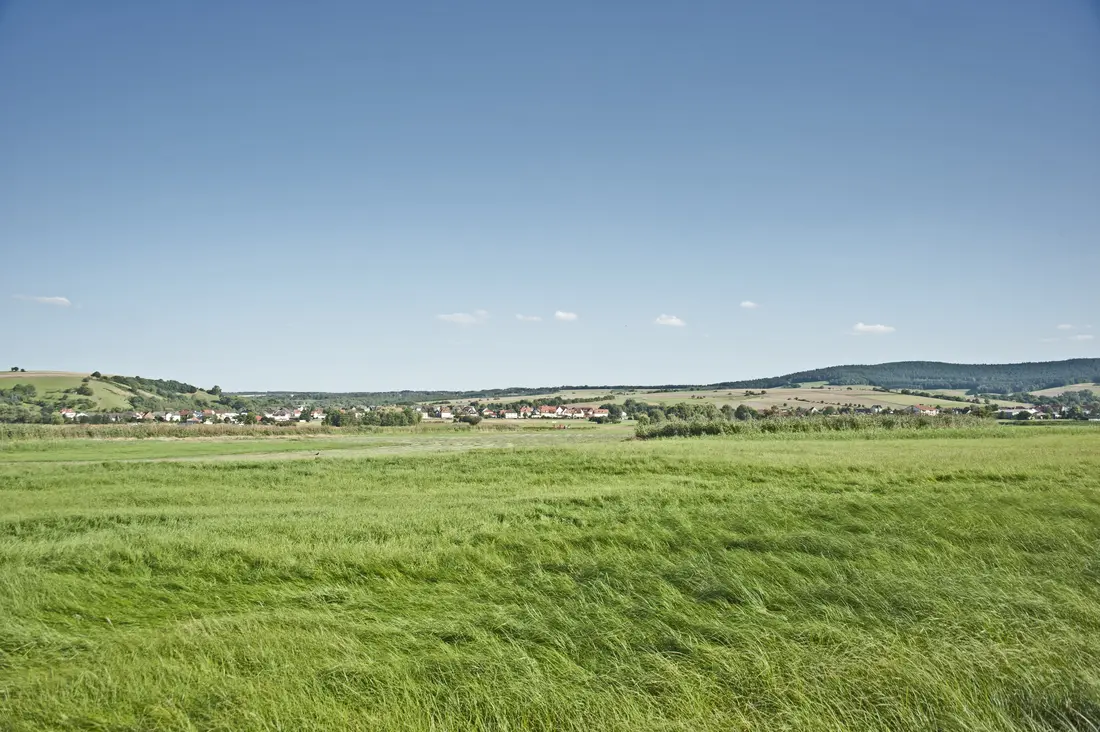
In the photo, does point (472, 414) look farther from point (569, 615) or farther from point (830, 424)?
point (569, 615)

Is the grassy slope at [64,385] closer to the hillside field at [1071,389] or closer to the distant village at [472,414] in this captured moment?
the distant village at [472,414]

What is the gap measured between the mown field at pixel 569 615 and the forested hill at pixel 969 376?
572ft

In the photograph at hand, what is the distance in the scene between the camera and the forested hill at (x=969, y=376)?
155 m

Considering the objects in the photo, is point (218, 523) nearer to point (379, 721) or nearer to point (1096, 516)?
point (379, 721)

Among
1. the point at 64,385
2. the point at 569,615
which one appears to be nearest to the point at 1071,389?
the point at 569,615

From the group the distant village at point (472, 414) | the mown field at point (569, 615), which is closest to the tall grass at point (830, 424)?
the distant village at point (472, 414)

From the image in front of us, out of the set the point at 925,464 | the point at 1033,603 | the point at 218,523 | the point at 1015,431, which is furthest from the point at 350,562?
the point at 1015,431

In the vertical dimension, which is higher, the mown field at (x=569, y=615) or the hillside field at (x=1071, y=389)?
the hillside field at (x=1071, y=389)

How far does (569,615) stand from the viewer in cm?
747

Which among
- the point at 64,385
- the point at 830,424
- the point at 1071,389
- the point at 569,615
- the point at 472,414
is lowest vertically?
the point at 472,414

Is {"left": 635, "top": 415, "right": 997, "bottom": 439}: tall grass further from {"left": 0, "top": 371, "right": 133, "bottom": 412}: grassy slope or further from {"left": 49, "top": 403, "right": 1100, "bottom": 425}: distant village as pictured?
{"left": 0, "top": 371, "right": 133, "bottom": 412}: grassy slope

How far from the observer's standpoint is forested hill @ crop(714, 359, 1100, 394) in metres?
155

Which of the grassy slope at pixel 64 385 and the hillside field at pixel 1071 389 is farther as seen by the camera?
the grassy slope at pixel 64 385

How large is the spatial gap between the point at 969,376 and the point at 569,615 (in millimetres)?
205606
